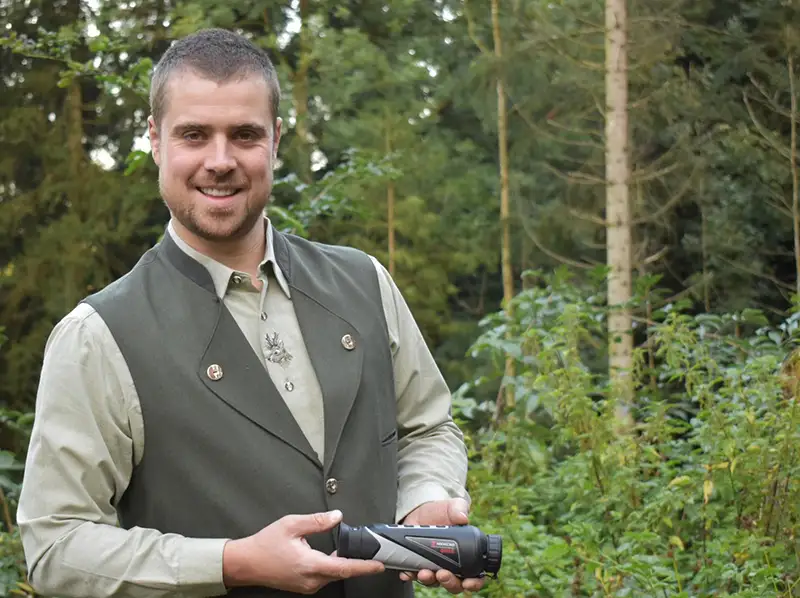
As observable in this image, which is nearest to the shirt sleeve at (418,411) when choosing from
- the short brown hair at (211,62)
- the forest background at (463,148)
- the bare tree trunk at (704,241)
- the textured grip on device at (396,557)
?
the textured grip on device at (396,557)

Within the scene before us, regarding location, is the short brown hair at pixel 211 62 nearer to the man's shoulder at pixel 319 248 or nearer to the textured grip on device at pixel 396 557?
the man's shoulder at pixel 319 248

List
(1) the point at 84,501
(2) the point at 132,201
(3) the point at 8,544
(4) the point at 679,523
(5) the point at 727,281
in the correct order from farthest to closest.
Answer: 1. (5) the point at 727,281
2. (2) the point at 132,201
3. (3) the point at 8,544
4. (4) the point at 679,523
5. (1) the point at 84,501

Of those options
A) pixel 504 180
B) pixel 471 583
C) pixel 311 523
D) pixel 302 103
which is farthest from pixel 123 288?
pixel 504 180

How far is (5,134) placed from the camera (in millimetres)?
16672

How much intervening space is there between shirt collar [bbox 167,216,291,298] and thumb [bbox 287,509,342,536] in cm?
45

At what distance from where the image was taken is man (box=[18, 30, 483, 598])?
1856mm

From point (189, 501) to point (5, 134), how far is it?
15.9m

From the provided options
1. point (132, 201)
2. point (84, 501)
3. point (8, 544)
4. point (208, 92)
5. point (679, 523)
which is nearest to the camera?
point (84, 501)

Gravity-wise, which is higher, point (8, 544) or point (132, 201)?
point (132, 201)

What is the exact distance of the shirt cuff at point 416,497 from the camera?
7.09 feet

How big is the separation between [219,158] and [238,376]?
14.7 inches

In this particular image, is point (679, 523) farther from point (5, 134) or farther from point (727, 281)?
point (727, 281)

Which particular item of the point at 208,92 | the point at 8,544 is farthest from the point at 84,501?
the point at 8,544

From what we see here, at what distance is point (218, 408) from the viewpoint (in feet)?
6.41
